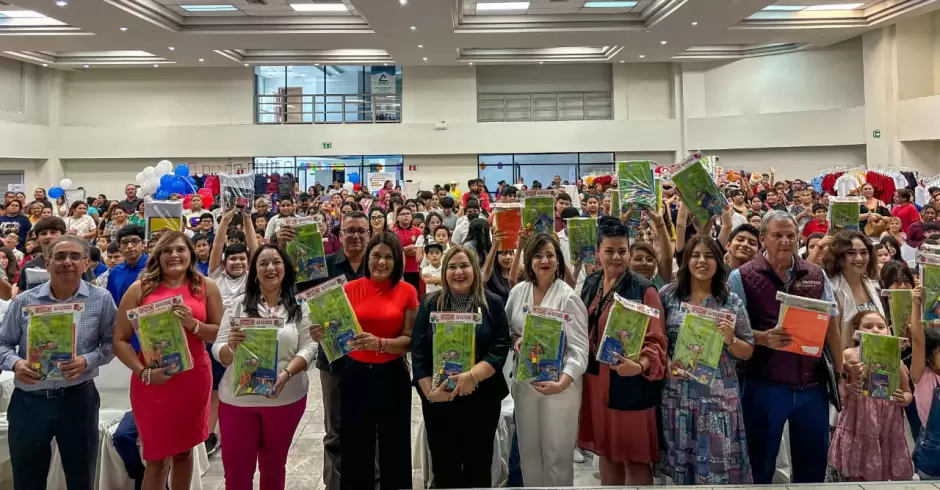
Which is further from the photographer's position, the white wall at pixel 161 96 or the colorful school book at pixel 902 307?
the white wall at pixel 161 96

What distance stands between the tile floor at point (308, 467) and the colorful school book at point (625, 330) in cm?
141

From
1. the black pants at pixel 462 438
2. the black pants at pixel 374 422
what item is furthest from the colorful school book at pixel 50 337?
the black pants at pixel 462 438

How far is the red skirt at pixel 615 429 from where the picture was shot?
8.66ft

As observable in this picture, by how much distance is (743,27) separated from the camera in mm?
12078

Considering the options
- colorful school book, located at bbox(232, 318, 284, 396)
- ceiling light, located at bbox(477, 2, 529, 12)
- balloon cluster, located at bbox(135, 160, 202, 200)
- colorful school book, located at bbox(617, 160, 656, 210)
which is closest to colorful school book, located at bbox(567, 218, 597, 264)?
colorful school book, located at bbox(617, 160, 656, 210)

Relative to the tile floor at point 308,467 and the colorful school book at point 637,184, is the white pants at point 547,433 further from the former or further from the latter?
the colorful school book at point 637,184

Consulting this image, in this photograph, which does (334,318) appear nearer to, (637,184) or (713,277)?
(713,277)

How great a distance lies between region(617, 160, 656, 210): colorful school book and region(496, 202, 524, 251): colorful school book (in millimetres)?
650

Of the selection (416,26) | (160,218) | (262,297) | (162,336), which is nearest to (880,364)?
(262,297)

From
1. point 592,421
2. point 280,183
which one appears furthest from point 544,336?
point 280,183

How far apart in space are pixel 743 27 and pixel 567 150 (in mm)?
5742

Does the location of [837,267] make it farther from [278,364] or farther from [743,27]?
[743,27]

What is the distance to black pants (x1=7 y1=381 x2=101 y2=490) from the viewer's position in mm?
2582

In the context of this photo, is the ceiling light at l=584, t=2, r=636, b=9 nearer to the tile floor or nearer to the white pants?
the tile floor
